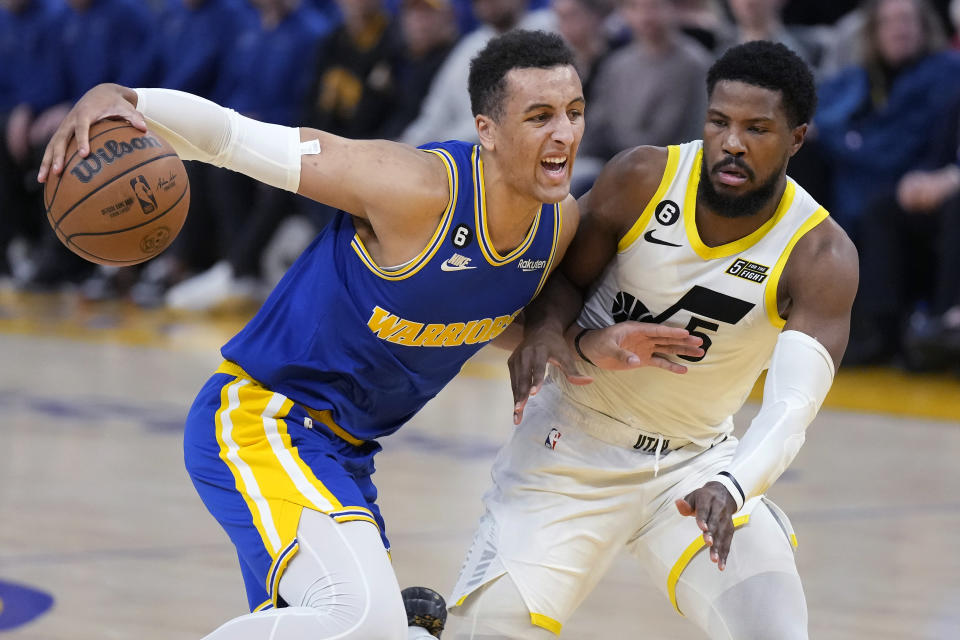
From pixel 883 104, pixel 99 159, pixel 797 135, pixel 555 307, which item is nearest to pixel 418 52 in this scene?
pixel 883 104

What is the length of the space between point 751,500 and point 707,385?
0.59 m

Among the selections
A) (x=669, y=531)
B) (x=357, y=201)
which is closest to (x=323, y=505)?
(x=357, y=201)

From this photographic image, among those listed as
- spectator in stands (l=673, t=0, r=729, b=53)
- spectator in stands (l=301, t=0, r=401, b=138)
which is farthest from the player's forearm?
spectator in stands (l=301, t=0, r=401, b=138)

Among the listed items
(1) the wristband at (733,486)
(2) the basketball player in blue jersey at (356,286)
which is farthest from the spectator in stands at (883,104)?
(1) the wristband at (733,486)

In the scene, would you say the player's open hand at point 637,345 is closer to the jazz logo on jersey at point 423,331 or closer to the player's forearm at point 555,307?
the player's forearm at point 555,307

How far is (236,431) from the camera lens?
3766mm

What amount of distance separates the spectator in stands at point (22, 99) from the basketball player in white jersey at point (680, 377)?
10.2 metres

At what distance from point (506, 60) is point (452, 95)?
6990mm

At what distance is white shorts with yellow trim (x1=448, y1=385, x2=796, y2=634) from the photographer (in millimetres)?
4074

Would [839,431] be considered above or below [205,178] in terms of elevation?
below

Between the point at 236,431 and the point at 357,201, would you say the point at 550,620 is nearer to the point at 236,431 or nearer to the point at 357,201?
the point at 236,431

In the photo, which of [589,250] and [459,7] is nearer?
[589,250]

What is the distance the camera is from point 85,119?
11.7 ft

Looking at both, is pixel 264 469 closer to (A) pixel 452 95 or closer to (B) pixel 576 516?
(B) pixel 576 516
